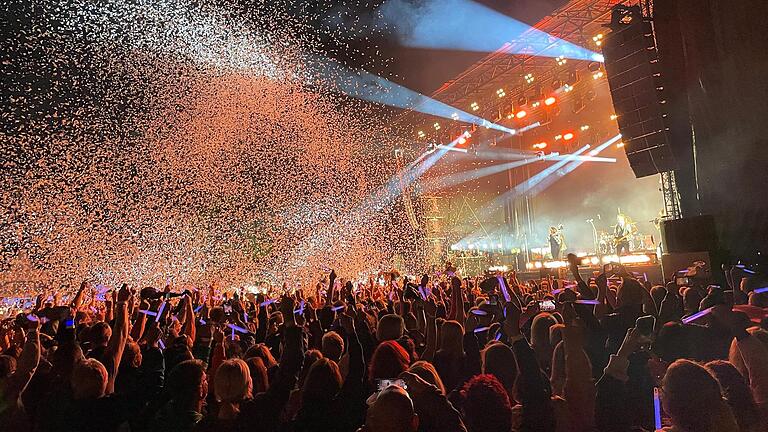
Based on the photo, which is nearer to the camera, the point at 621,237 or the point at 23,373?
the point at 23,373

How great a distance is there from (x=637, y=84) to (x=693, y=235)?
3.21 meters

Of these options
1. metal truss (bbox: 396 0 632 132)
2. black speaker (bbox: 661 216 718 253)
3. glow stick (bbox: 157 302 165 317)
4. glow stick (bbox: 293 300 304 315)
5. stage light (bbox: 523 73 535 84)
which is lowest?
glow stick (bbox: 293 300 304 315)

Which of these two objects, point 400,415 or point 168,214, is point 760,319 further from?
point 168,214

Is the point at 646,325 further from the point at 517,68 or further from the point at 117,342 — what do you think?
the point at 517,68

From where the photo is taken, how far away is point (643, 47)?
9.65 m

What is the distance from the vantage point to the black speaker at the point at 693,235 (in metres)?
9.62

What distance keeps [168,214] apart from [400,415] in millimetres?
28088

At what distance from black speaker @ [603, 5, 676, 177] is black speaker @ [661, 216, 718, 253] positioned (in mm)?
1923

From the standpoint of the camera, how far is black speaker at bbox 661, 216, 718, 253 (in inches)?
379

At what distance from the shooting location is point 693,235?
32.3ft

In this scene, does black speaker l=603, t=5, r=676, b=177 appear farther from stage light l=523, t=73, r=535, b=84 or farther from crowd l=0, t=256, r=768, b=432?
crowd l=0, t=256, r=768, b=432

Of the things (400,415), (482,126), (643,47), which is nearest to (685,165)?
(643,47)

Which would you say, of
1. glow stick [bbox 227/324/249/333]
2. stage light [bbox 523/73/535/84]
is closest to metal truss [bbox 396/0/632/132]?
stage light [bbox 523/73/535/84]

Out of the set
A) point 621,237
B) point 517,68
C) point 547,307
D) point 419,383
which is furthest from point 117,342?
point 621,237
